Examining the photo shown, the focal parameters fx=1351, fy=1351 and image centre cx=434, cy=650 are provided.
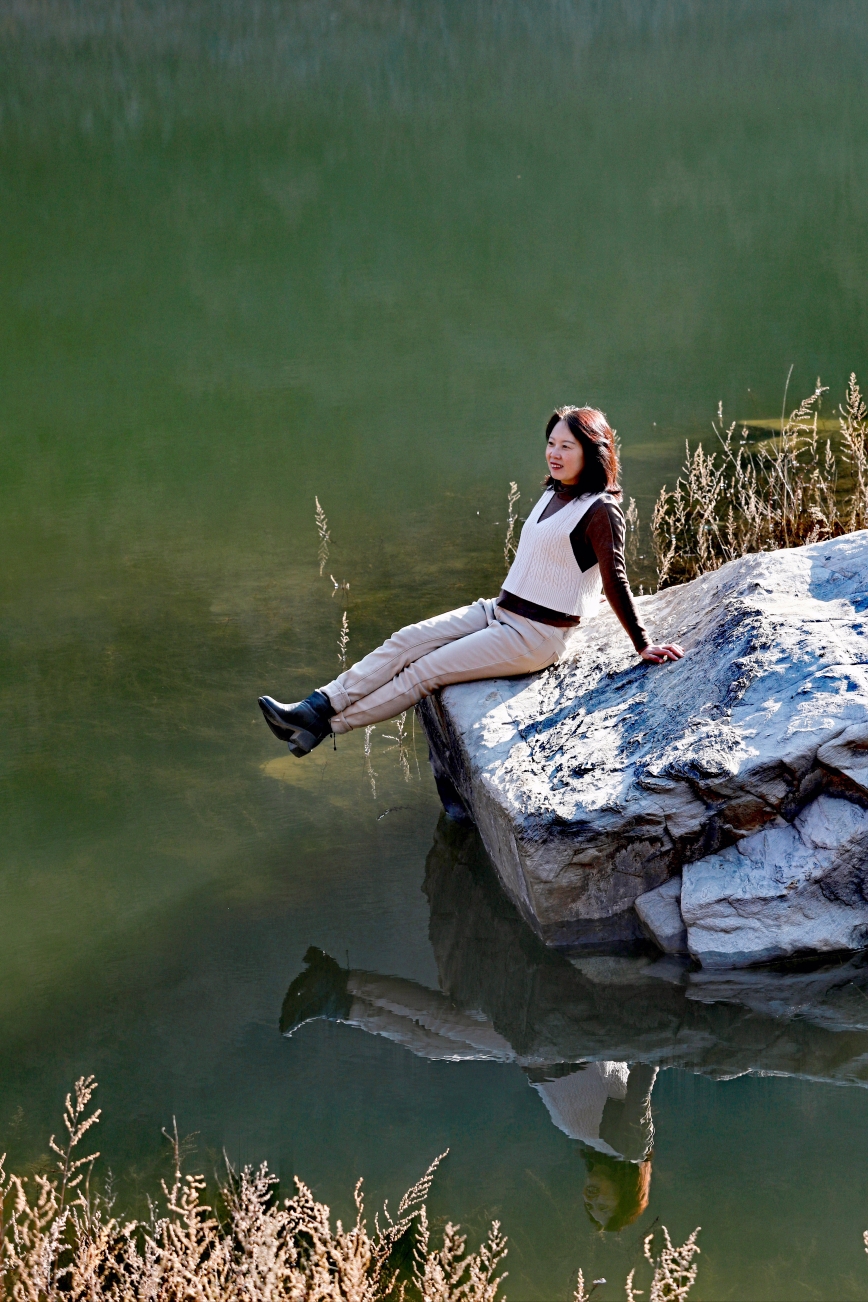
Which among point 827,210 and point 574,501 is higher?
point 574,501

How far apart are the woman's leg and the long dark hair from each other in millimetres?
638

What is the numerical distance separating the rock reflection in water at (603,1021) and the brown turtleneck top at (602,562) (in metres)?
1.21

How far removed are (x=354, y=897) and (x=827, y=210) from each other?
15133mm

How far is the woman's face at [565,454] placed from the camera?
5.30 meters

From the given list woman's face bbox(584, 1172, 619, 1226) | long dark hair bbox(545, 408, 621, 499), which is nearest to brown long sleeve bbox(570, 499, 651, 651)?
long dark hair bbox(545, 408, 621, 499)

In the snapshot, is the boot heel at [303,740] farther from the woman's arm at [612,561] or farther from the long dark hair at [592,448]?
the long dark hair at [592,448]

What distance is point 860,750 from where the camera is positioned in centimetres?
433

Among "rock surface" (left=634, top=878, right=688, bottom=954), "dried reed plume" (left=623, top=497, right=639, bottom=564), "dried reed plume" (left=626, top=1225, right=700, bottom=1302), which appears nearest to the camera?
"dried reed plume" (left=626, top=1225, right=700, bottom=1302)

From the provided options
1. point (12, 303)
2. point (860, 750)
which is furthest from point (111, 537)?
point (12, 303)

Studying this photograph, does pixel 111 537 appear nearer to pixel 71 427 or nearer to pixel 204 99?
pixel 71 427

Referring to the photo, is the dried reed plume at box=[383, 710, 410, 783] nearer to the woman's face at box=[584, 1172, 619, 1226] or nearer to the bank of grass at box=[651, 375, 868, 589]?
the bank of grass at box=[651, 375, 868, 589]

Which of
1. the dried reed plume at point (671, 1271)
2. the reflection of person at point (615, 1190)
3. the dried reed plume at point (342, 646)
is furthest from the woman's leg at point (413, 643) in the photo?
the dried reed plume at point (671, 1271)

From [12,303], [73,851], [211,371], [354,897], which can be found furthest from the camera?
[12,303]

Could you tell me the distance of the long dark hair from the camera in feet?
17.4
